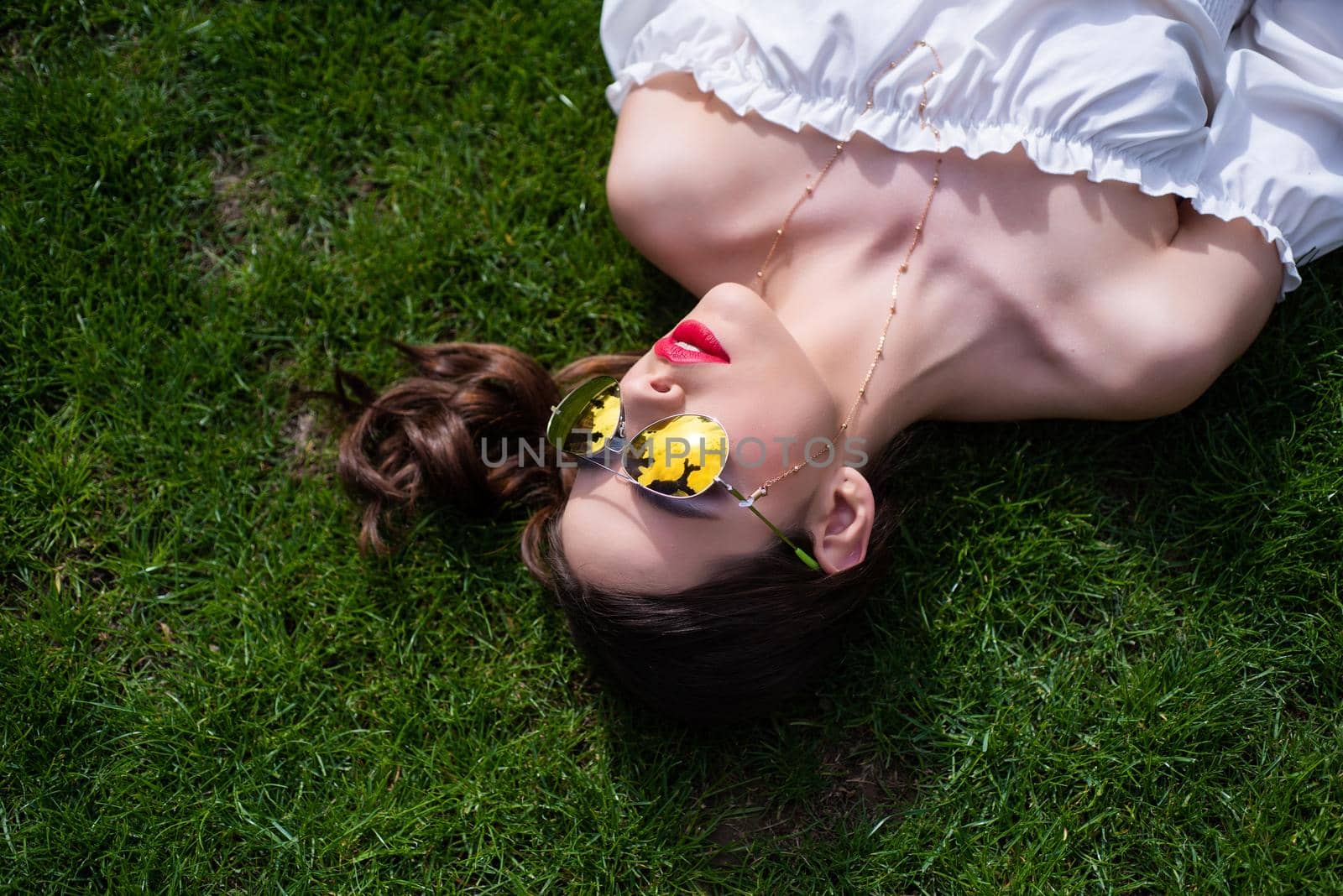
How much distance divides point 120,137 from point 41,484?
132 centimetres

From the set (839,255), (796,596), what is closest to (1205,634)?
(796,596)

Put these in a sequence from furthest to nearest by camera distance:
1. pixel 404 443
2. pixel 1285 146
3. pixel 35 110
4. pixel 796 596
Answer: pixel 35 110 → pixel 404 443 → pixel 1285 146 → pixel 796 596

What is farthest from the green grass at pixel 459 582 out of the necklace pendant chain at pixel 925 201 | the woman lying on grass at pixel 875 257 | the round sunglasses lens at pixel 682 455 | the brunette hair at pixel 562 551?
the round sunglasses lens at pixel 682 455

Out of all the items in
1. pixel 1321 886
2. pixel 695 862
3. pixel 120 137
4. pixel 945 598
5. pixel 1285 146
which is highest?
pixel 1285 146

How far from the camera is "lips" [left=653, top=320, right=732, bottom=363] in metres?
2.51

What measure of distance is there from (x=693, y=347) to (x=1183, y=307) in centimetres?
147

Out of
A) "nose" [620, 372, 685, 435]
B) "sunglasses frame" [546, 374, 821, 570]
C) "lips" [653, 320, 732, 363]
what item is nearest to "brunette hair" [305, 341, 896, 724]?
"sunglasses frame" [546, 374, 821, 570]

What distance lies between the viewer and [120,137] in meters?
3.52

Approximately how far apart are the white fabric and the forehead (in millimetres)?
1227

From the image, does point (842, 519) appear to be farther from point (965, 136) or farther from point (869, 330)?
point (965, 136)

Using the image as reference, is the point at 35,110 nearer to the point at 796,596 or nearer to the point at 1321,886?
the point at 796,596

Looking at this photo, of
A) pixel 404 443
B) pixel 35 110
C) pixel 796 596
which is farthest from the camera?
pixel 35 110

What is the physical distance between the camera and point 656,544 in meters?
2.50

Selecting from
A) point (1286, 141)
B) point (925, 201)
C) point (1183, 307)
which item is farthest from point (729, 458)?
point (1286, 141)
